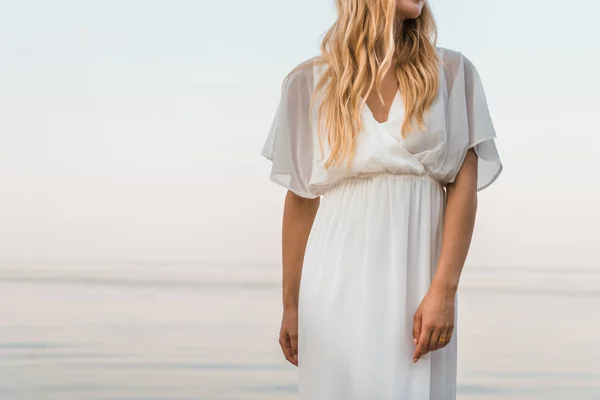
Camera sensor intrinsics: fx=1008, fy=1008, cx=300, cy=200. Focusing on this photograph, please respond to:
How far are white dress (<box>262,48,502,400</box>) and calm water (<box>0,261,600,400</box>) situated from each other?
6.96 feet

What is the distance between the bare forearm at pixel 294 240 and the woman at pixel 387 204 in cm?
2

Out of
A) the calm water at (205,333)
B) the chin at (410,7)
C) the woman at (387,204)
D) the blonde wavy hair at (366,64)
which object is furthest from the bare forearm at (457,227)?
the calm water at (205,333)

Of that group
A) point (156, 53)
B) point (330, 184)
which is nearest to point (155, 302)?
point (156, 53)

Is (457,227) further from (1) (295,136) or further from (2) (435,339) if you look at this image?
(1) (295,136)

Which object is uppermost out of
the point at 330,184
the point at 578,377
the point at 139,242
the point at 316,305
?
the point at 330,184

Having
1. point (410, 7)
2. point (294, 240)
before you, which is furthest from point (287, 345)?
point (410, 7)

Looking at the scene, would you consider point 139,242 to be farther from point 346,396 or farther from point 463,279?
point 346,396

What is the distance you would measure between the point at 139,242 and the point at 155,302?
27 cm

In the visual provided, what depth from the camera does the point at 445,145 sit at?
169cm

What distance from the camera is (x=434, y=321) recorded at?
62.3 inches

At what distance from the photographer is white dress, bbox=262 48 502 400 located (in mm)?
1628

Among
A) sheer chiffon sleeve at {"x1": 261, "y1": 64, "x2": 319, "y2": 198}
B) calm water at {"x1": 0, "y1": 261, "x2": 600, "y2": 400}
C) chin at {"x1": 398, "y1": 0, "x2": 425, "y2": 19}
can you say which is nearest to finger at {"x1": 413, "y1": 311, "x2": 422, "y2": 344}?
sheer chiffon sleeve at {"x1": 261, "y1": 64, "x2": 319, "y2": 198}

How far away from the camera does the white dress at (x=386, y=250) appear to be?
1.63 meters

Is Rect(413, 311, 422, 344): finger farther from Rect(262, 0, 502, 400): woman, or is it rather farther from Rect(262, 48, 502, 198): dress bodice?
Rect(262, 48, 502, 198): dress bodice
